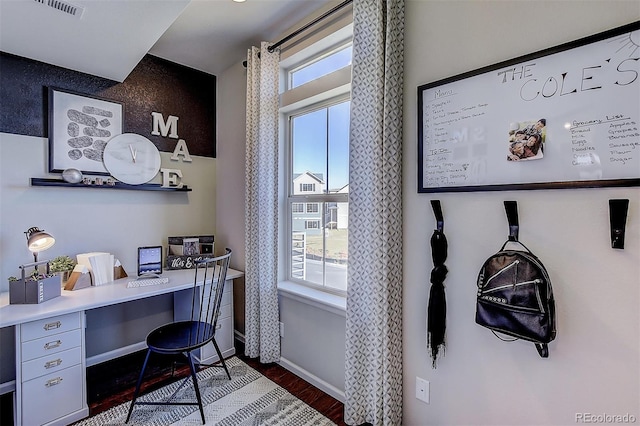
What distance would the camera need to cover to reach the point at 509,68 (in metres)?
1.31

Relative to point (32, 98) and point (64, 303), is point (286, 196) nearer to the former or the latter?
point (64, 303)

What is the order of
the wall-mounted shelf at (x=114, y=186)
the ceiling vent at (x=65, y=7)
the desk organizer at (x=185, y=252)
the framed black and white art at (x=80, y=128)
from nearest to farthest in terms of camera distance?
the ceiling vent at (x=65, y=7)
the wall-mounted shelf at (x=114, y=186)
the framed black and white art at (x=80, y=128)
the desk organizer at (x=185, y=252)

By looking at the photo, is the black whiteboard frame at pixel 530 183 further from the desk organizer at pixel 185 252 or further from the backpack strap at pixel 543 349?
the desk organizer at pixel 185 252

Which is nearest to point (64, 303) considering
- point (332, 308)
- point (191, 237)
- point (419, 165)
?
point (191, 237)

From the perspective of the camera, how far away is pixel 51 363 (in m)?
1.76

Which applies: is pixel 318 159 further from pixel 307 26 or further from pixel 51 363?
pixel 51 363

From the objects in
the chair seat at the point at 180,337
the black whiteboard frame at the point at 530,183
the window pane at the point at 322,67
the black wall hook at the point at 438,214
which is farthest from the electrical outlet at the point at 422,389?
the window pane at the point at 322,67

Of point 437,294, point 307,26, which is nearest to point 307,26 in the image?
point 307,26

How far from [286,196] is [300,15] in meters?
1.36

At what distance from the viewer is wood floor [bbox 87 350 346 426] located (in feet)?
6.45

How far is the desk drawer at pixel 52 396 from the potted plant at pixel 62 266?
686 millimetres

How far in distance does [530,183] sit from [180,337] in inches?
83.4

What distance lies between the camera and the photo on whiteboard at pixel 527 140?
4.04ft

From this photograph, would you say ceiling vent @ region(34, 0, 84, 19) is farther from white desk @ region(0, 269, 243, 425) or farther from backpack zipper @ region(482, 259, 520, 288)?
backpack zipper @ region(482, 259, 520, 288)
